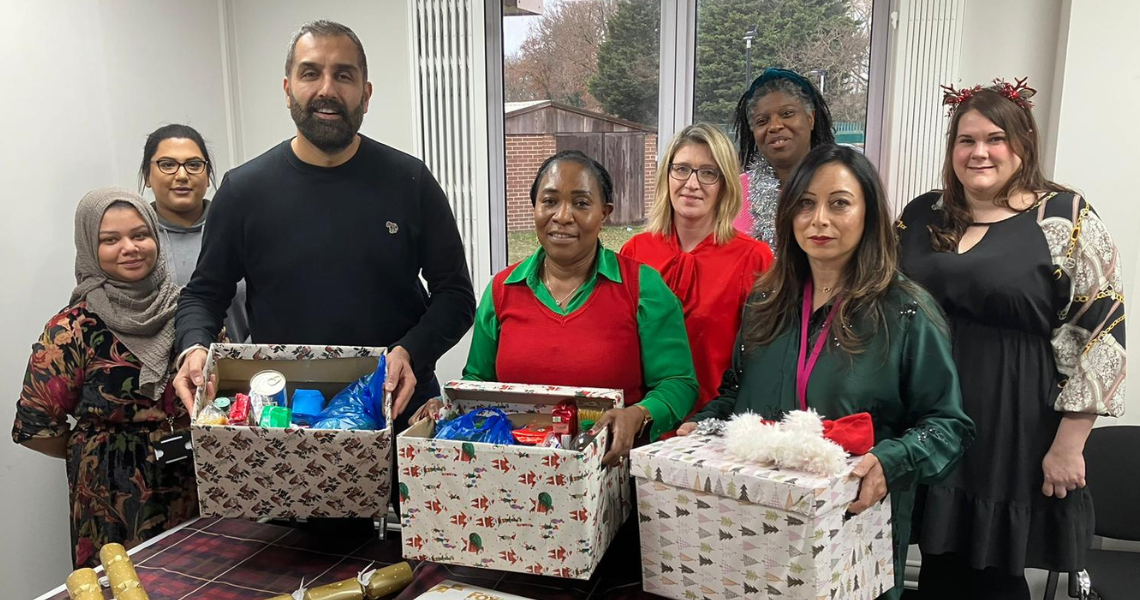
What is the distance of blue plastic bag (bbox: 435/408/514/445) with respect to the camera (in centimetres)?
128

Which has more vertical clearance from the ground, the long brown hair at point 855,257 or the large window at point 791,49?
the large window at point 791,49

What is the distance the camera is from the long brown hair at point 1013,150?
1780mm

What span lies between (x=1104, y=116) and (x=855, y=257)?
5.96 feet

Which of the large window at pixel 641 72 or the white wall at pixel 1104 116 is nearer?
the white wall at pixel 1104 116

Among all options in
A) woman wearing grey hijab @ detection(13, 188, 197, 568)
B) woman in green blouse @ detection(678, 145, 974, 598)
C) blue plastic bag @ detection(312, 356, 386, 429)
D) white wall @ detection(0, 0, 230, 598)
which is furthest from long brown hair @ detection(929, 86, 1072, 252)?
white wall @ detection(0, 0, 230, 598)

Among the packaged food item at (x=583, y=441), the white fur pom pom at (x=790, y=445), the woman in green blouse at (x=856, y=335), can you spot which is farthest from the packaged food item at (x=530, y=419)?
the white fur pom pom at (x=790, y=445)

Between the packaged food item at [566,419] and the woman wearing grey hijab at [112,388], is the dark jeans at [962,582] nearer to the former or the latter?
the packaged food item at [566,419]

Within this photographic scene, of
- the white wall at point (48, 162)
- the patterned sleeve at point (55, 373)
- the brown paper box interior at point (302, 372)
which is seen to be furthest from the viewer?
the white wall at point (48, 162)

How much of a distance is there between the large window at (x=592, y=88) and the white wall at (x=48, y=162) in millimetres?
1465

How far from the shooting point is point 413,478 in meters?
1.26

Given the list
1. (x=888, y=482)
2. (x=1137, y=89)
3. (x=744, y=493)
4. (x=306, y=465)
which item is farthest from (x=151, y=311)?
(x=1137, y=89)

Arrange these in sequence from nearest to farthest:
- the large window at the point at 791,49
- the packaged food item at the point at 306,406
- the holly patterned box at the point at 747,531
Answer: the holly patterned box at the point at 747,531 → the packaged food item at the point at 306,406 → the large window at the point at 791,49

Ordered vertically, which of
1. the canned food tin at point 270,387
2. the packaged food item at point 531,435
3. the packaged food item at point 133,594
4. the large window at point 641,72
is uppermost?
the large window at point 641,72

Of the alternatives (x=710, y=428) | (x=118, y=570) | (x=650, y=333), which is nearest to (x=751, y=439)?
(x=710, y=428)
